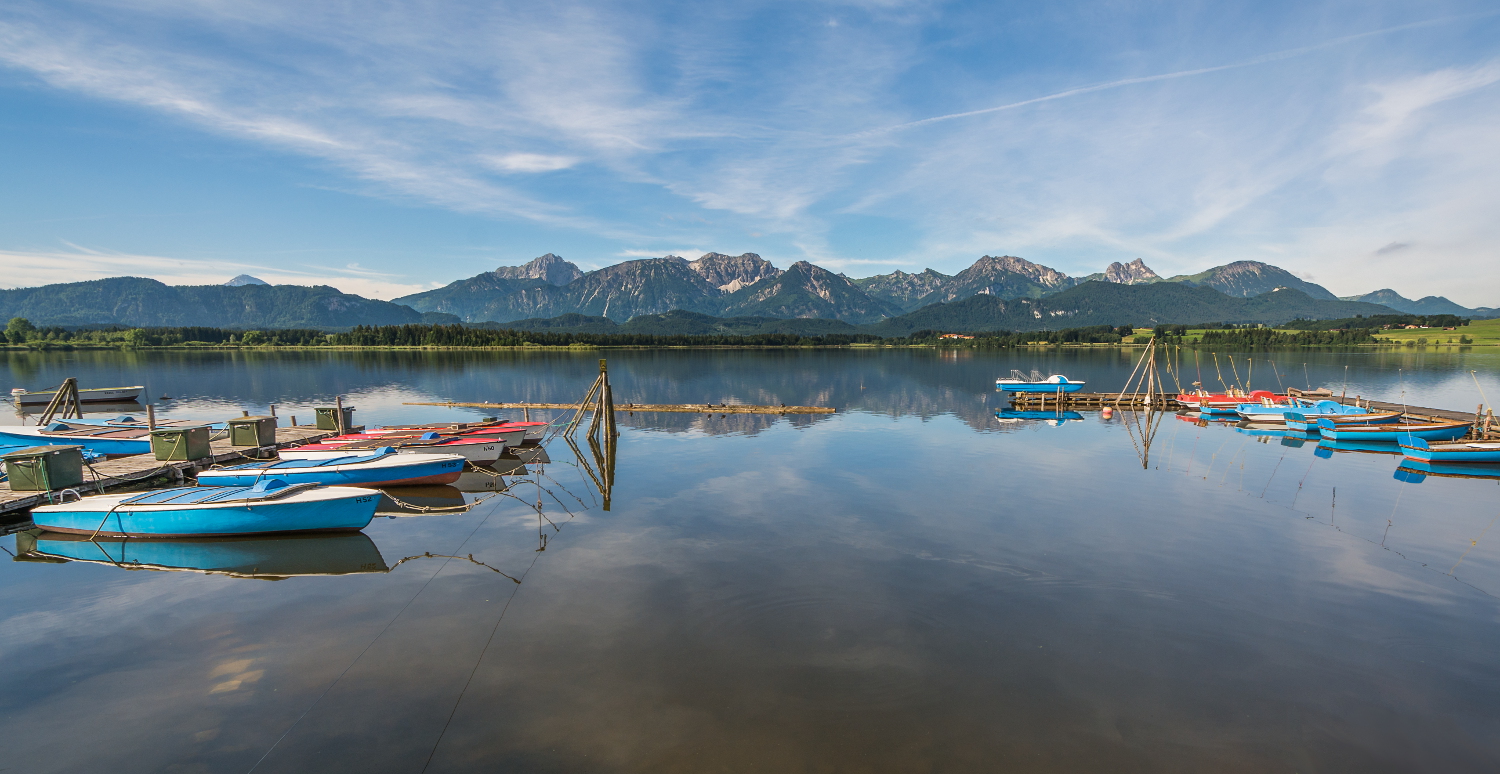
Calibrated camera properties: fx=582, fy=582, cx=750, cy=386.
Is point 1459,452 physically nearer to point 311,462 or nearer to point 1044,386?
point 1044,386

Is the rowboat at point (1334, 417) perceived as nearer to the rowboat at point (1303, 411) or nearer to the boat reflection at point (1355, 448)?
the rowboat at point (1303, 411)

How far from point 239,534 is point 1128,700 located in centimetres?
2777

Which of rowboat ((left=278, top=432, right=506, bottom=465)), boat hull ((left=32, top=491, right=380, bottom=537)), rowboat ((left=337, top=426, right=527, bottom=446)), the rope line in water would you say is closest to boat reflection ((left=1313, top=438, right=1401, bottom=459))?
the rope line in water

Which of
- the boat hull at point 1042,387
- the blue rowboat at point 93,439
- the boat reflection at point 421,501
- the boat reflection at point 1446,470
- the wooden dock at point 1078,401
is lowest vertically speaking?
the boat reflection at point 1446,470

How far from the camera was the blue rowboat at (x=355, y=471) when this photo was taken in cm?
2428

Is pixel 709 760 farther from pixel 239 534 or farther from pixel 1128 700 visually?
pixel 239 534

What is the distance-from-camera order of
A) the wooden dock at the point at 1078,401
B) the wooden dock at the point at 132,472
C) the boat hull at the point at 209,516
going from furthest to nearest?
the wooden dock at the point at 1078,401 < the wooden dock at the point at 132,472 < the boat hull at the point at 209,516

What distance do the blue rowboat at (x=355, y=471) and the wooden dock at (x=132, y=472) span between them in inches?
122

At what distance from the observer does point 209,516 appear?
798 inches

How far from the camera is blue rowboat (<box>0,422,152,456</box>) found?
105ft

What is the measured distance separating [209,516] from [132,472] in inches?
484

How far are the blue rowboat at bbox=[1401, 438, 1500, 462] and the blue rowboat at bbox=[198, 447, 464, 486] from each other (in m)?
54.9

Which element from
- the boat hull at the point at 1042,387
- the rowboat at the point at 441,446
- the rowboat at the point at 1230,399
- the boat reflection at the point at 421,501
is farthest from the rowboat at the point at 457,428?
the rowboat at the point at 1230,399

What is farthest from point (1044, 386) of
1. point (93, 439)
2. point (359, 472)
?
point (93, 439)
